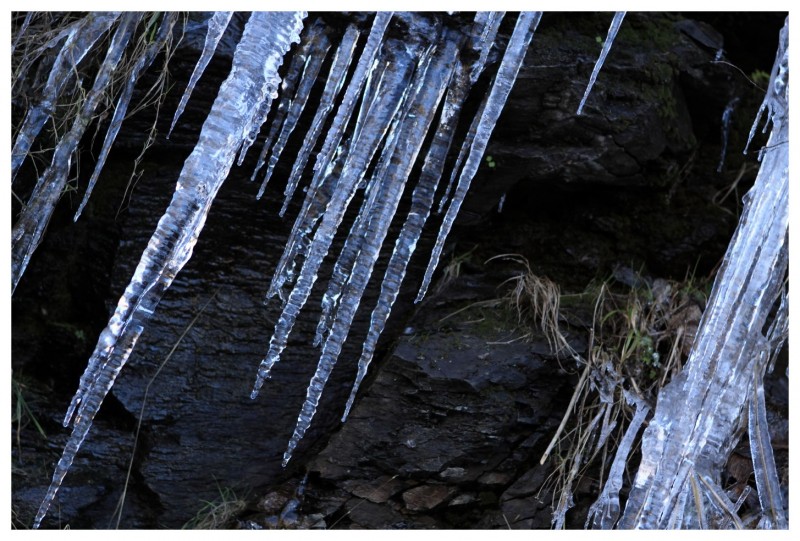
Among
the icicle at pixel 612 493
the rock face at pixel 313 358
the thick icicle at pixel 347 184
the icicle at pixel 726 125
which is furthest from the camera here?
the icicle at pixel 726 125

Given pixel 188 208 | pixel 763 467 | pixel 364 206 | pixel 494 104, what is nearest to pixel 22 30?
pixel 188 208

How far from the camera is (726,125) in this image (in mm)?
2648

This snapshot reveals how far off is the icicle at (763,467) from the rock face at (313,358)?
488 mm

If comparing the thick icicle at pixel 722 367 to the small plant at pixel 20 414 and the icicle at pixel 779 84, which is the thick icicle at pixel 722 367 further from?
the small plant at pixel 20 414

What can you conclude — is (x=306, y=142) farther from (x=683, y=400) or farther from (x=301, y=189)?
(x=683, y=400)

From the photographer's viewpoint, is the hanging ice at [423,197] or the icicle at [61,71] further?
the icicle at [61,71]

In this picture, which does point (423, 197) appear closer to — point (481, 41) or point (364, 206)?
point (364, 206)

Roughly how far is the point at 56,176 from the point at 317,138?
2.40ft

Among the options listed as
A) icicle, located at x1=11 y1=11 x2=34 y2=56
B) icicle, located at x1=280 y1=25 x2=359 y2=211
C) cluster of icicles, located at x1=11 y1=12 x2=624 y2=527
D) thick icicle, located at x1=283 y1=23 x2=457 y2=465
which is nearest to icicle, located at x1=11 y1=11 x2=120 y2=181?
cluster of icicles, located at x1=11 y1=12 x2=624 y2=527

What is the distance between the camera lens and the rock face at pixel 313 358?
222 cm

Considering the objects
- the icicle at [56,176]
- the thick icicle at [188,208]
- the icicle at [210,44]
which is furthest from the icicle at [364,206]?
Result: the icicle at [56,176]

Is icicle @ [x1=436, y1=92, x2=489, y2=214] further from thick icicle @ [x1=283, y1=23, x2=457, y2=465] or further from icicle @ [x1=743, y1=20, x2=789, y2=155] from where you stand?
icicle @ [x1=743, y1=20, x2=789, y2=155]

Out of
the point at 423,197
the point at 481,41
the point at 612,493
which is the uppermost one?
the point at 481,41
